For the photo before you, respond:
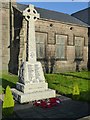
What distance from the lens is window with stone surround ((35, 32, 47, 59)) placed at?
2236cm

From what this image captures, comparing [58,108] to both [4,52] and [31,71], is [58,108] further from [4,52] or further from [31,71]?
[4,52]

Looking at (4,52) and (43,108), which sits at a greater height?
(4,52)

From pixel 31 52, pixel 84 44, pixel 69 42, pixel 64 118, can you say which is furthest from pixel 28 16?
pixel 84 44

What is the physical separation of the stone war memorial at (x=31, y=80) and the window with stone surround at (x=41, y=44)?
10586 mm

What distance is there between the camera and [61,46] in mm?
24453

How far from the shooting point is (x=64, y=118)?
25.5ft

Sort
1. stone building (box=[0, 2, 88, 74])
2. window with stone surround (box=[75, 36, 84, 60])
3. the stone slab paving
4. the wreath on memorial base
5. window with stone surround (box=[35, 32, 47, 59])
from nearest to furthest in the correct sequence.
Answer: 1. the stone slab paving
2. the wreath on memorial base
3. stone building (box=[0, 2, 88, 74])
4. window with stone surround (box=[35, 32, 47, 59])
5. window with stone surround (box=[75, 36, 84, 60])

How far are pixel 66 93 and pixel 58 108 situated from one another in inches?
112

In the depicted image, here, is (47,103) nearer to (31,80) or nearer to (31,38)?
(31,80)

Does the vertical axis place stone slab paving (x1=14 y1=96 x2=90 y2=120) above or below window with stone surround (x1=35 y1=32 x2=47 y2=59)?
below

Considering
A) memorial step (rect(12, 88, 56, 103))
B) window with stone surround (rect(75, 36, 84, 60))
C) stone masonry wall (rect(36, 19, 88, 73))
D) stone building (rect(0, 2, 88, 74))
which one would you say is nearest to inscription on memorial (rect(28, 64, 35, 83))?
memorial step (rect(12, 88, 56, 103))

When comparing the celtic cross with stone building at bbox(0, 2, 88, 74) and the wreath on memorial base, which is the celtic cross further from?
stone building at bbox(0, 2, 88, 74)

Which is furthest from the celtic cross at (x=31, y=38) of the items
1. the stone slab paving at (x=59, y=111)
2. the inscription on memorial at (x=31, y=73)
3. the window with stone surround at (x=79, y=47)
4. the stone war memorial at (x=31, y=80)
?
the window with stone surround at (x=79, y=47)

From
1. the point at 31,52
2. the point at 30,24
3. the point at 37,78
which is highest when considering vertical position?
the point at 30,24
